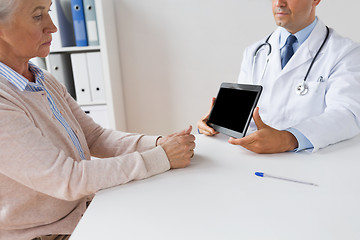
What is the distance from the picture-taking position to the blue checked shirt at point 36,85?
2.64 feet

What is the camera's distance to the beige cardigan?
0.70 meters

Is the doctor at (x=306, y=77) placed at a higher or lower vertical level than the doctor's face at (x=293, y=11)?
lower

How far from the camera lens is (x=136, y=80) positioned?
2.33 meters

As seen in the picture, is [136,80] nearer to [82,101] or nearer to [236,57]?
[82,101]

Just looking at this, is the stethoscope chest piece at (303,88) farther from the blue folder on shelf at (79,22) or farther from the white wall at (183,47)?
the blue folder on shelf at (79,22)

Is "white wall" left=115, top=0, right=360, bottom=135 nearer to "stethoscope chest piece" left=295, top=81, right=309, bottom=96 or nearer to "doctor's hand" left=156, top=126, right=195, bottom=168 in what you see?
"stethoscope chest piece" left=295, top=81, right=309, bottom=96

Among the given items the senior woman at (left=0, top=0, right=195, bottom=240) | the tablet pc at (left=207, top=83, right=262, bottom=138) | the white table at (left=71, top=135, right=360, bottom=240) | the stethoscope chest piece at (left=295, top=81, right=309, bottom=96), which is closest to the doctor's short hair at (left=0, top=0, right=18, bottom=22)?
the senior woman at (left=0, top=0, right=195, bottom=240)

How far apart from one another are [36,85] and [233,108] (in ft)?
2.14

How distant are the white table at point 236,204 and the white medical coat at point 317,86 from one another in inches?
8.0

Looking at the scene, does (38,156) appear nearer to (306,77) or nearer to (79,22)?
(306,77)

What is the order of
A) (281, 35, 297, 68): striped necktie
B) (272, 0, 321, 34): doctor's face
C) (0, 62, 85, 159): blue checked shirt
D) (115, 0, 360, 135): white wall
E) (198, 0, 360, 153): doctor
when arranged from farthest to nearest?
(115, 0, 360, 135): white wall
(281, 35, 297, 68): striped necktie
(272, 0, 321, 34): doctor's face
(198, 0, 360, 153): doctor
(0, 62, 85, 159): blue checked shirt

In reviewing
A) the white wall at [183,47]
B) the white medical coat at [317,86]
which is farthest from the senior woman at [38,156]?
the white wall at [183,47]

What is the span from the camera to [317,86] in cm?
120

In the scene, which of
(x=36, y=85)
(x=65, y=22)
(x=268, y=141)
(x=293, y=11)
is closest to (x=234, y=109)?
(x=268, y=141)
